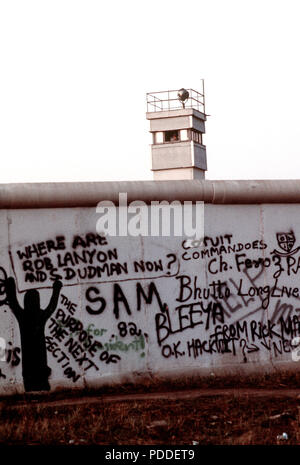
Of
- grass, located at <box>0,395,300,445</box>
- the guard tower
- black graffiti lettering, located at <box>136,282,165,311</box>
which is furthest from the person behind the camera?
the guard tower

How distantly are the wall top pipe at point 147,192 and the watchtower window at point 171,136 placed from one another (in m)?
33.9

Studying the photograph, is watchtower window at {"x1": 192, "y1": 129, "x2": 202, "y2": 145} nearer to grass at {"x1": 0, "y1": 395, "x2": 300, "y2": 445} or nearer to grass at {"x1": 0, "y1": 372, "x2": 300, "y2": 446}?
grass at {"x1": 0, "y1": 372, "x2": 300, "y2": 446}

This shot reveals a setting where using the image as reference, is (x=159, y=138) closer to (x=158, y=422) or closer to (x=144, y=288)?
(x=144, y=288)

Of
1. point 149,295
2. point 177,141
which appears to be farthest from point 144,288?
point 177,141

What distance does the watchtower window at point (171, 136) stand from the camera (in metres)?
45.5

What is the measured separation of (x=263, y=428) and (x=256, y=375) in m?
2.73

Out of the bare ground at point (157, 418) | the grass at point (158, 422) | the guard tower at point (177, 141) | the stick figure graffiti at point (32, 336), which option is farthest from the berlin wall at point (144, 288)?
the guard tower at point (177, 141)

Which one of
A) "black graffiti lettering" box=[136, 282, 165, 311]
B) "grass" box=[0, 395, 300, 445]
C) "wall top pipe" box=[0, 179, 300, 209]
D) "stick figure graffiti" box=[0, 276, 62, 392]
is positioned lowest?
"grass" box=[0, 395, 300, 445]

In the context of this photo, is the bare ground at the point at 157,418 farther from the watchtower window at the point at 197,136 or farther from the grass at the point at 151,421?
the watchtower window at the point at 197,136

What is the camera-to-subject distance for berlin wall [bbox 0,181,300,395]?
1094 centimetres

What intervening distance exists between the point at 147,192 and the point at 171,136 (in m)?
34.8

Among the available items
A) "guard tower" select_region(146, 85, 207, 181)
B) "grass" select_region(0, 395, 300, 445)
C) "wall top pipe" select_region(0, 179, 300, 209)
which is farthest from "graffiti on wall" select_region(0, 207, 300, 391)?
"guard tower" select_region(146, 85, 207, 181)

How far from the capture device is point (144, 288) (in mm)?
11328

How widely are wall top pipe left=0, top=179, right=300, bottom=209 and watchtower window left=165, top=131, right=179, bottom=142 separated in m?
33.9
